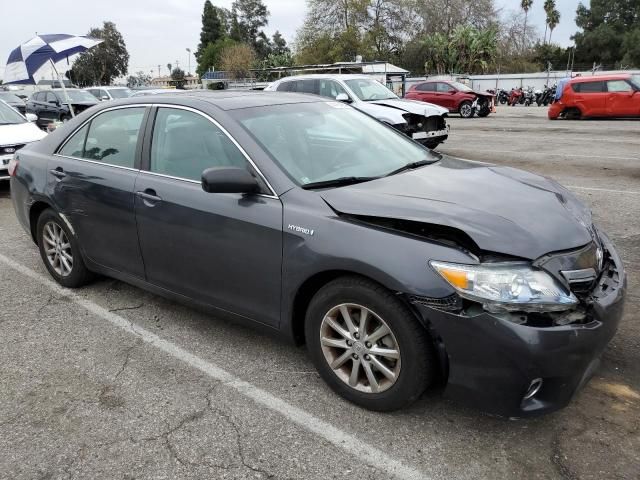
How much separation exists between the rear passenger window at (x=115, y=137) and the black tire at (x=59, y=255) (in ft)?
2.05

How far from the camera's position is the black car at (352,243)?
2.36m

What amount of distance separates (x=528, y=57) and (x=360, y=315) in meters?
71.9

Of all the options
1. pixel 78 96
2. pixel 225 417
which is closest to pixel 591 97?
pixel 78 96

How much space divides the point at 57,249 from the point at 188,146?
6.06ft

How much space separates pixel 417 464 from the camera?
8.03ft

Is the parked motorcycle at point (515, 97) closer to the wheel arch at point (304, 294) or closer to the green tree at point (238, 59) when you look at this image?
the wheel arch at point (304, 294)

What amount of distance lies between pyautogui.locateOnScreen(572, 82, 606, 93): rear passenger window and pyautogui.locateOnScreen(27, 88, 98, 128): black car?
689 inches

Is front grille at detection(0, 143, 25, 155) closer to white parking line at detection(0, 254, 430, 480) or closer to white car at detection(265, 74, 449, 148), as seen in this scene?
white car at detection(265, 74, 449, 148)

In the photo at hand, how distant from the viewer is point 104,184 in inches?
151

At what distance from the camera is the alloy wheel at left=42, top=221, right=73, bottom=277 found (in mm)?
4445

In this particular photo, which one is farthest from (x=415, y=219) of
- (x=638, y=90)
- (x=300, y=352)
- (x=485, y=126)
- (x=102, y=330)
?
(x=638, y=90)

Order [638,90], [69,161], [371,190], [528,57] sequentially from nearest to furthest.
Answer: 1. [371,190]
2. [69,161]
3. [638,90]
4. [528,57]

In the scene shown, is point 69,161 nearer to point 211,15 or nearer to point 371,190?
point 371,190

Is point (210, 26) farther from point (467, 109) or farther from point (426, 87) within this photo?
point (467, 109)
